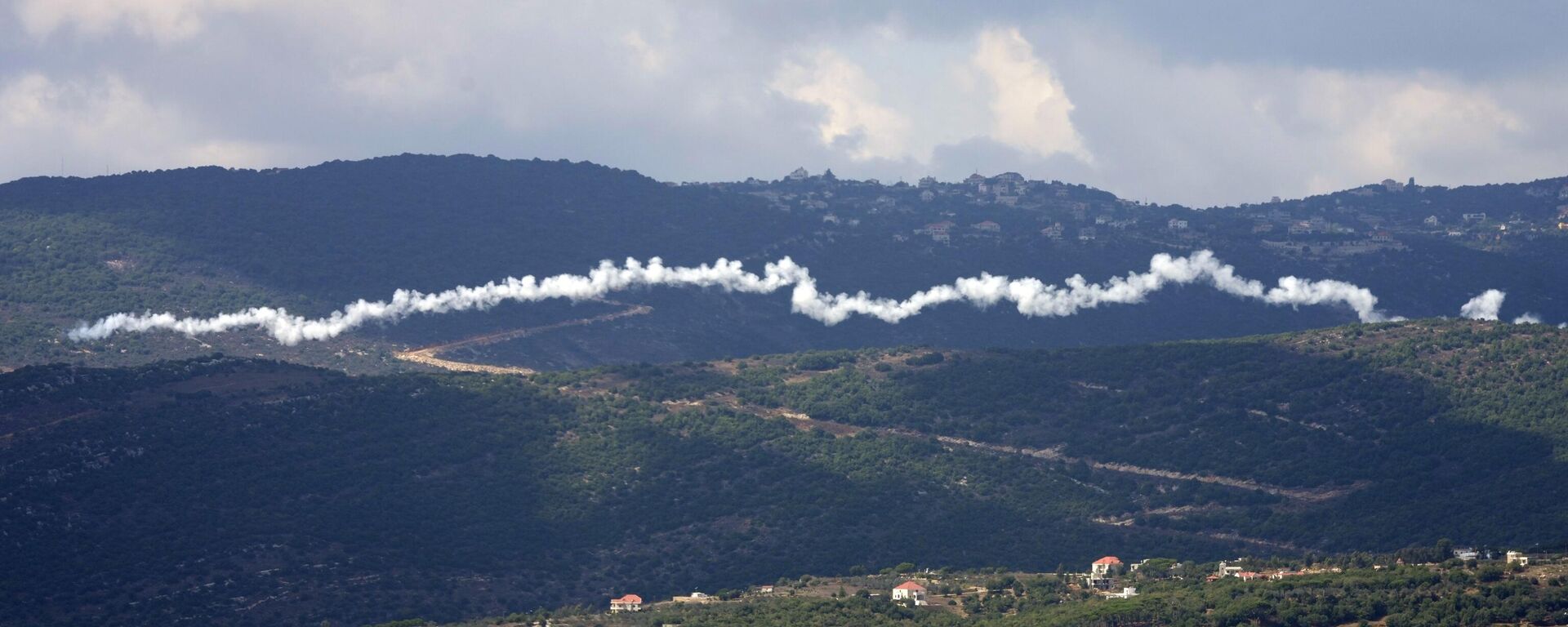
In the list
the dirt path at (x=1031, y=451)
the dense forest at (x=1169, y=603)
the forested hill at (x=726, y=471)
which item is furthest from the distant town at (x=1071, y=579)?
the dirt path at (x=1031, y=451)

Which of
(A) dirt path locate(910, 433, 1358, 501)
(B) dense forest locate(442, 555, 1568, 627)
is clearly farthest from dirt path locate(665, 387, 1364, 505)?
(B) dense forest locate(442, 555, 1568, 627)

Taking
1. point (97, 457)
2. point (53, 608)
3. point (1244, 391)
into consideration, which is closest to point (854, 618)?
point (53, 608)

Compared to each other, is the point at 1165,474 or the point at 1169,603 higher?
the point at 1165,474

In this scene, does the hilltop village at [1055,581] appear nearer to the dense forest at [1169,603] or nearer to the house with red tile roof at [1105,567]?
the house with red tile roof at [1105,567]

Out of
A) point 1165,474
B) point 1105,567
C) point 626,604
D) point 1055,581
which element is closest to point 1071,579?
point 1055,581

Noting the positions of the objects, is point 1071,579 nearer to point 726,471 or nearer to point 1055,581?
point 1055,581
